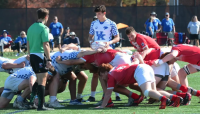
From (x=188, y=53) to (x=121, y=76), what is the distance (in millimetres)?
1456

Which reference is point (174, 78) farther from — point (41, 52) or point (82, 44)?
point (82, 44)

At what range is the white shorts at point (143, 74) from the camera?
6875 millimetres

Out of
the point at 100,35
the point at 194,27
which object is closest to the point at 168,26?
the point at 194,27

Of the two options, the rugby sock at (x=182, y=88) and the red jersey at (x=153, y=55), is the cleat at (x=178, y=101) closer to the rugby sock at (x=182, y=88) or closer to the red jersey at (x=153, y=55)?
the rugby sock at (x=182, y=88)

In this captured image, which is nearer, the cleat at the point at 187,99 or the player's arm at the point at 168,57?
the cleat at the point at 187,99

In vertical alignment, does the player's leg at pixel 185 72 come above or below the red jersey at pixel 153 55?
below

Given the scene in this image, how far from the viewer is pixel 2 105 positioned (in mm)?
7641

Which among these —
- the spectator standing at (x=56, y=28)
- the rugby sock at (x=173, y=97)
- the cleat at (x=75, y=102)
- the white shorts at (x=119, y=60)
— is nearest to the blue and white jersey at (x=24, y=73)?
the cleat at (x=75, y=102)

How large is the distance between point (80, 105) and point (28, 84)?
41.9 inches

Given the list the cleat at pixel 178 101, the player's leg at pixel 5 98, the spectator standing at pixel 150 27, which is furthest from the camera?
the spectator standing at pixel 150 27

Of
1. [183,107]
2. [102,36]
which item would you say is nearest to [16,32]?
[102,36]

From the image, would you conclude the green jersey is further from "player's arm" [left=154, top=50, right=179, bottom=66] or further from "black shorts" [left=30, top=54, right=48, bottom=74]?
"player's arm" [left=154, top=50, right=179, bottom=66]

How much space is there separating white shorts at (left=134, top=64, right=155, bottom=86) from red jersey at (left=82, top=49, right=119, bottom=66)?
3.06ft

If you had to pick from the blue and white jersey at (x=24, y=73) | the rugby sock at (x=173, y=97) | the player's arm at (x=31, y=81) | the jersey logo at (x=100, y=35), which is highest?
the jersey logo at (x=100, y=35)
